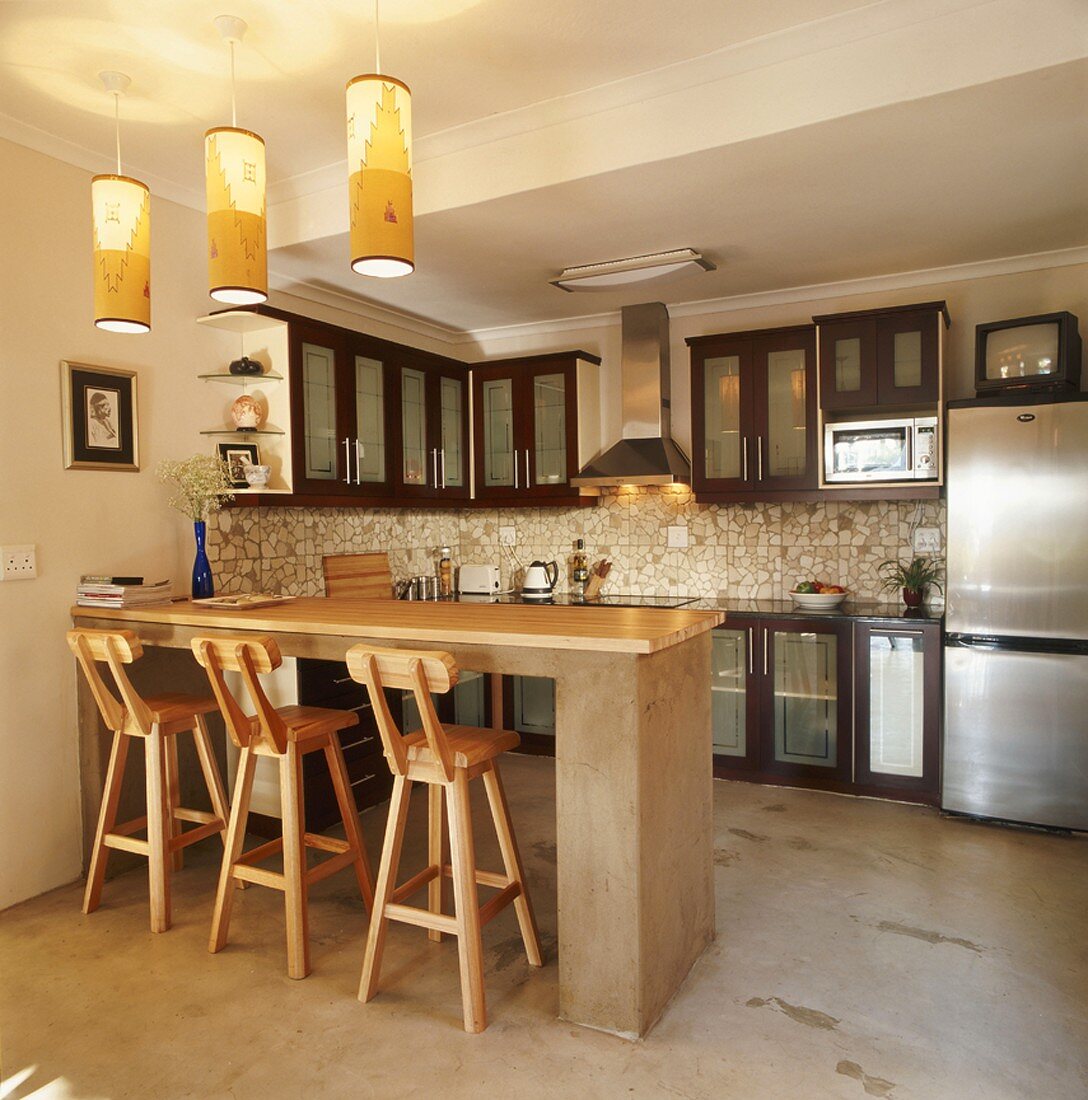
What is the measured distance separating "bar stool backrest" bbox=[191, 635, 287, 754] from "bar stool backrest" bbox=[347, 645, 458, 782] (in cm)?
36

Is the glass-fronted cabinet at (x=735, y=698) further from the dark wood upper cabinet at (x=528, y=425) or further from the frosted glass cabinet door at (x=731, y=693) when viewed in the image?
the dark wood upper cabinet at (x=528, y=425)

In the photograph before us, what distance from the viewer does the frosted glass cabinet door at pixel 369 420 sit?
433 centimetres

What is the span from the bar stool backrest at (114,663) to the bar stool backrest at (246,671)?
0.33 meters

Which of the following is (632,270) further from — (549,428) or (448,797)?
(448,797)

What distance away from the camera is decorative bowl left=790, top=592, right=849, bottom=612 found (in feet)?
14.2

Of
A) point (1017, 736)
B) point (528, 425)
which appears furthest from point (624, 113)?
point (1017, 736)

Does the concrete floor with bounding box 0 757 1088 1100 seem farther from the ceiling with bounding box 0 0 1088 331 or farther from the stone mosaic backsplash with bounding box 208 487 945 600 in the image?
the ceiling with bounding box 0 0 1088 331

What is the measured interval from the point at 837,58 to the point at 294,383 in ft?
8.30

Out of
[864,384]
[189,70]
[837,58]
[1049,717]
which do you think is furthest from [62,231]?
[1049,717]

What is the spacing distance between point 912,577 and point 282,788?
321 cm

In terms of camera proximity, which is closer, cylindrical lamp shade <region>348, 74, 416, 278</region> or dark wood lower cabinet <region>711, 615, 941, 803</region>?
cylindrical lamp shade <region>348, 74, 416, 278</region>

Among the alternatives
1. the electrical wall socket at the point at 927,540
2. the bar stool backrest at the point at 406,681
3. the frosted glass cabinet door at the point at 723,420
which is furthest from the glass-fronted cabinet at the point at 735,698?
the bar stool backrest at the point at 406,681

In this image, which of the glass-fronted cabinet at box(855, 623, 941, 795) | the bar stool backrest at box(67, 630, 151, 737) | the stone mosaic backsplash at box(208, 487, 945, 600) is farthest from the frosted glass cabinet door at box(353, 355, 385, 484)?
the glass-fronted cabinet at box(855, 623, 941, 795)

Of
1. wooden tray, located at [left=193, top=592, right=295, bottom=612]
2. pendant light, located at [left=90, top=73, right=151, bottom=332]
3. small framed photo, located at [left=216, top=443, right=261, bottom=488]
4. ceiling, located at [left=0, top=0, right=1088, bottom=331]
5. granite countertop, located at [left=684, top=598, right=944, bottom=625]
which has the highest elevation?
ceiling, located at [left=0, top=0, right=1088, bottom=331]
